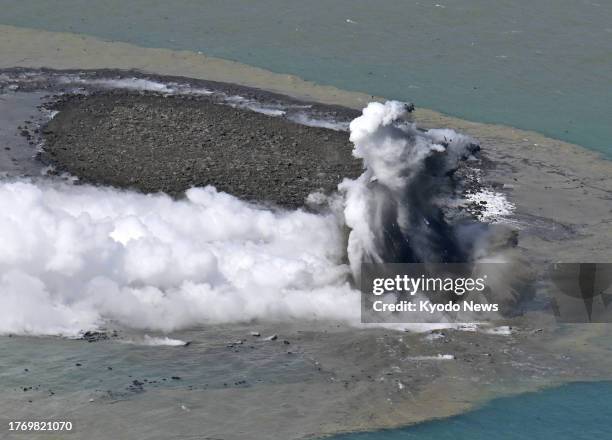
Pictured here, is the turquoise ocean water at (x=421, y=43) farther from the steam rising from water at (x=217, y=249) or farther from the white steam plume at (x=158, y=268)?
the white steam plume at (x=158, y=268)

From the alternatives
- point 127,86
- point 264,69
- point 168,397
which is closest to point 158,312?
point 168,397

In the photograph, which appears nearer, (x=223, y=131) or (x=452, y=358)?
(x=452, y=358)

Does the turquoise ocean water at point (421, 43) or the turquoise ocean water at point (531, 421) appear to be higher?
the turquoise ocean water at point (421, 43)

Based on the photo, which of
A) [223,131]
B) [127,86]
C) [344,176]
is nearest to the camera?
[344,176]

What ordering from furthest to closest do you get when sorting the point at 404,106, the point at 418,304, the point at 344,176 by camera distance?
the point at 344,176, the point at 404,106, the point at 418,304

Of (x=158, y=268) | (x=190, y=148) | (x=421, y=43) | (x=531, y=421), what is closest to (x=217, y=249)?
(x=158, y=268)

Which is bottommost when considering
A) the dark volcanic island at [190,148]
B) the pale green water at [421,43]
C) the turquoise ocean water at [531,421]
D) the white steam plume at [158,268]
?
the turquoise ocean water at [531,421]

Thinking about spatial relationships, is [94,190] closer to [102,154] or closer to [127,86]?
[102,154]

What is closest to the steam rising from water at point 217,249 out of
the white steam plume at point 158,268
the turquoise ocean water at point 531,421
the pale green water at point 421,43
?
the white steam plume at point 158,268

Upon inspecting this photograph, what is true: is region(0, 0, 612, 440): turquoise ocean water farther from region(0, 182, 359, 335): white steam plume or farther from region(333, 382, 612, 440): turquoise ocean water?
region(333, 382, 612, 440): turquoise ocean water
